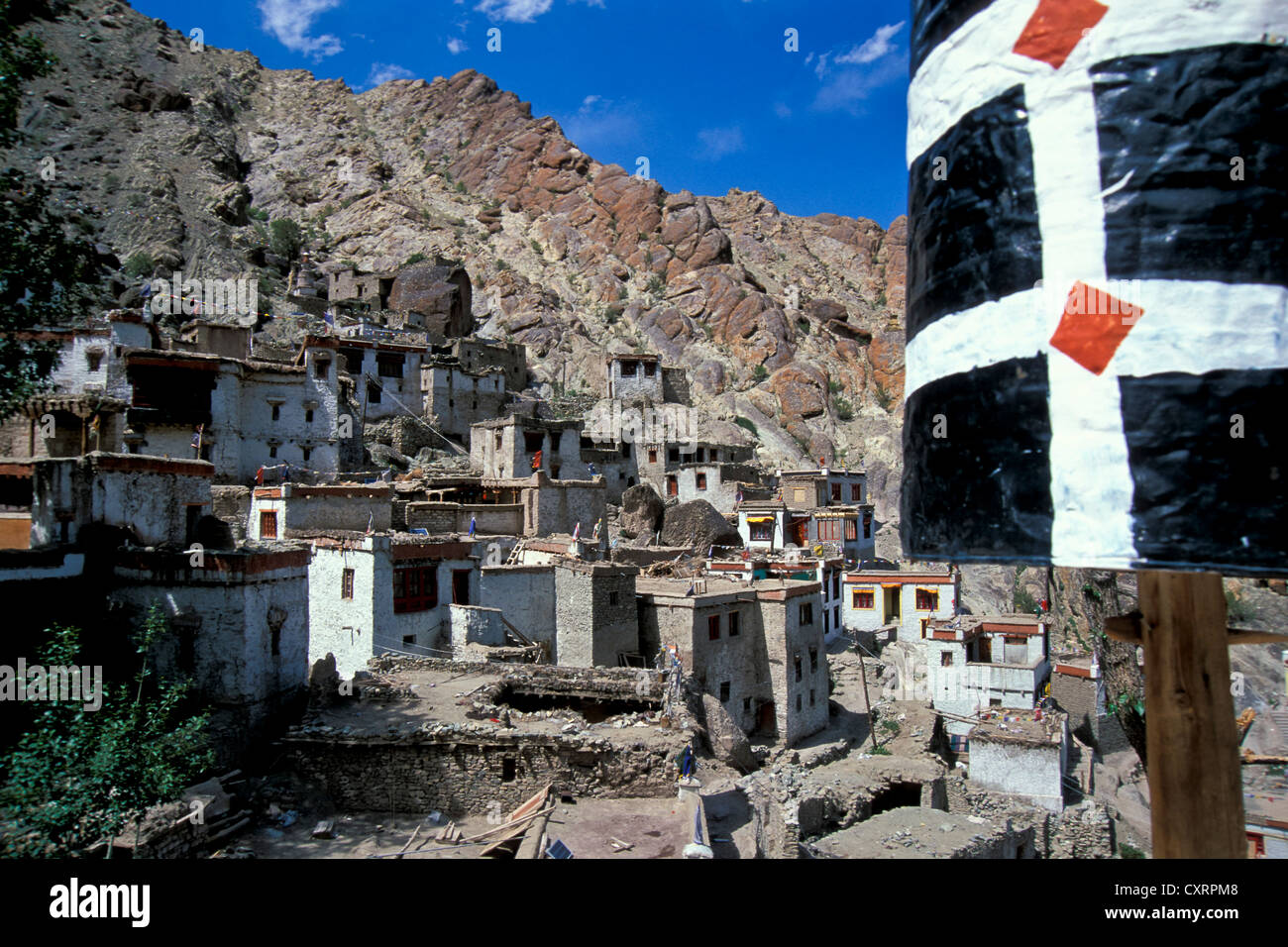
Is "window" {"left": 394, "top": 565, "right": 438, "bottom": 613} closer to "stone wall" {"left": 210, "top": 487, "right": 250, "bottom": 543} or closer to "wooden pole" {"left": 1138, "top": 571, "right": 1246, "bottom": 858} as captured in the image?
"stone wall" {"left": 210, "top": 487, "right": 250, "bottom": 543}

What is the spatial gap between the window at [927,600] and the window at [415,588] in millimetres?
23972

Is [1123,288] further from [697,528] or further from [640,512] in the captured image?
[640,512]

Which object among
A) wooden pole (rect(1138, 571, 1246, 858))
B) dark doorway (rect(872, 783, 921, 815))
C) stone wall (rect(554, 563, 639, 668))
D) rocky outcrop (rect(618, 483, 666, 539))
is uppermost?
rocky outcrop (rect(618, 483, 666, 539))

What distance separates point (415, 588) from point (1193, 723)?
22.0 m

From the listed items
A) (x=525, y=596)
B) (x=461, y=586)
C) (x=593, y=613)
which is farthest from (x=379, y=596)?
(x=593, y=613)

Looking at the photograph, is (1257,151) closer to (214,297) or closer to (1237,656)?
(1237,656)

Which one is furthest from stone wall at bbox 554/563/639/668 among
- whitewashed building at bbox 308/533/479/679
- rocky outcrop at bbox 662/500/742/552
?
rocky outcrop at bbox 662/500/742/552

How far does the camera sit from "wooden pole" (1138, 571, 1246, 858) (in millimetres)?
2119

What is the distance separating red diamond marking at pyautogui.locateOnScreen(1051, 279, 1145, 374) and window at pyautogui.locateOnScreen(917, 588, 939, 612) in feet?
121

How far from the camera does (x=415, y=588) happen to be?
22.3 meters

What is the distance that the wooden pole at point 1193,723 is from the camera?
6.95 ft

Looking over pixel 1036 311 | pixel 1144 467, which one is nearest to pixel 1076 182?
pixel 1036 311
